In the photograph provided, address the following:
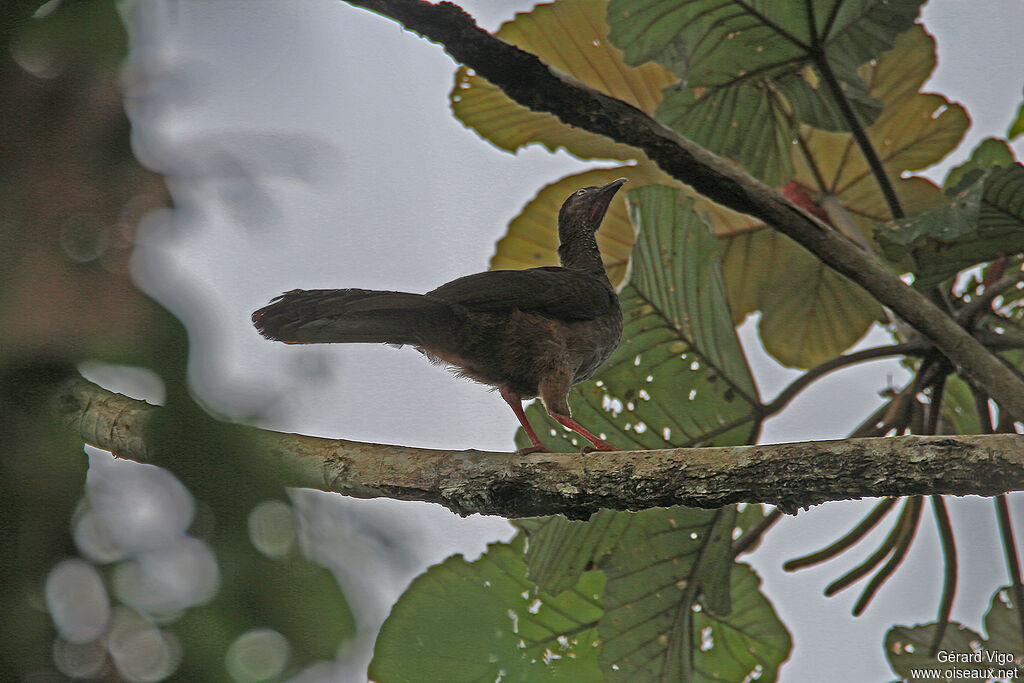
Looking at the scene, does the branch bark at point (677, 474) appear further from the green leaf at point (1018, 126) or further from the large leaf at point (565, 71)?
the green leaf at point (1018, 126)

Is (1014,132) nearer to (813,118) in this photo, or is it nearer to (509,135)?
(813,118)

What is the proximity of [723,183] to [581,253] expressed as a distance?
1.21 ft

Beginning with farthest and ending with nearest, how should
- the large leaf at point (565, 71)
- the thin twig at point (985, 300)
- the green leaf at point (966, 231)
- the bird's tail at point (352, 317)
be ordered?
the large leaf at point (565, 71) → the thin twig at point (985, 300) → the green leaf at point (966, 231) → the bird's tail at point (352, 317)

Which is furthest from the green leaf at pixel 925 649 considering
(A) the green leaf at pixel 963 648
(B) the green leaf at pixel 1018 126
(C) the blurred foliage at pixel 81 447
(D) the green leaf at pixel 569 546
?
(C) the blurred foliage at pixel 81 447

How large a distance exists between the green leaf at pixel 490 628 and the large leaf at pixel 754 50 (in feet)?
3.69

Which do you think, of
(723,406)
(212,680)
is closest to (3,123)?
(212,680)

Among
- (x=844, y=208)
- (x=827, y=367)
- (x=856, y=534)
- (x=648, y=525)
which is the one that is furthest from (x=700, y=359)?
(x=844, y=208)

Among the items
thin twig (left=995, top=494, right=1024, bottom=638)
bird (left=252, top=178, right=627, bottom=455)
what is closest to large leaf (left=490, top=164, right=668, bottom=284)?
Answer: bird (left=252, top=178, right=627, bottom=455)

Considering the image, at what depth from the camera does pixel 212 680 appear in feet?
1.09

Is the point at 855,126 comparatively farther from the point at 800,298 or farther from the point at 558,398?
the point at 558,398

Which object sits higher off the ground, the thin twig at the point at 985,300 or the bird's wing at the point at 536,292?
the thin twig at the point at 985,300

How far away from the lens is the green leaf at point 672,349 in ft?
5.74

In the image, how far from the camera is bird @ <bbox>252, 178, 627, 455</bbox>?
1.13 metres

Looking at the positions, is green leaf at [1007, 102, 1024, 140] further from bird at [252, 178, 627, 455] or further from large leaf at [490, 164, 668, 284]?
bird at [252, 178, 627, 455]
